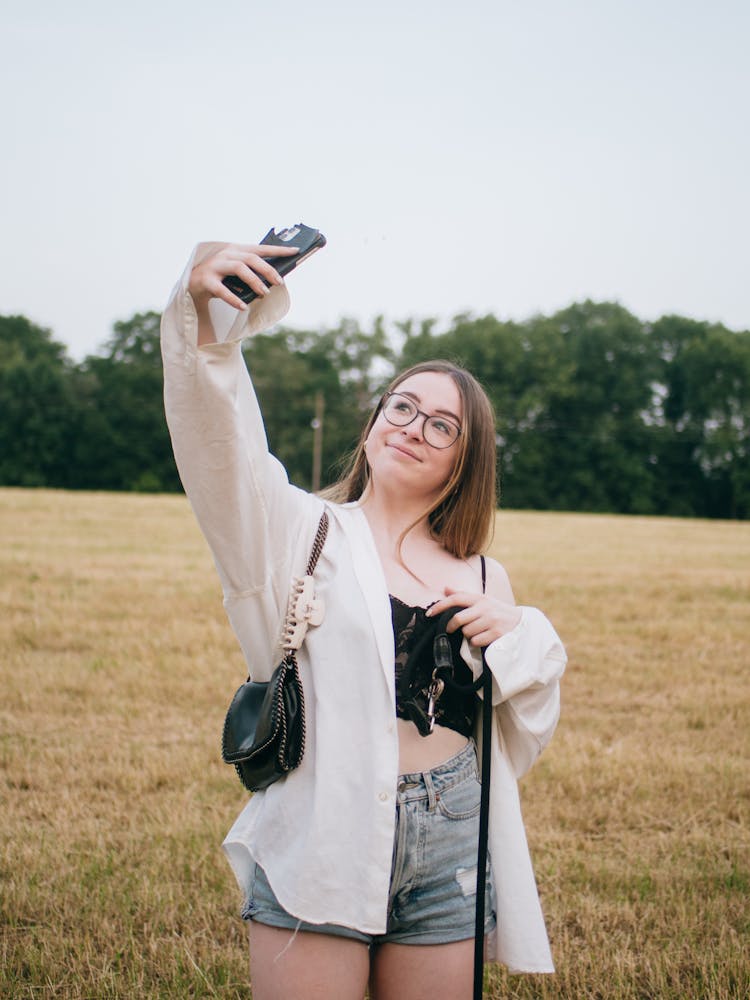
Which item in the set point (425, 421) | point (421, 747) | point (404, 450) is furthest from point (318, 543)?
point (421, 747)

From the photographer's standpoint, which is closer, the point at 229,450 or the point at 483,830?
the point at 229,450

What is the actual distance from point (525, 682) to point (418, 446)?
76cm

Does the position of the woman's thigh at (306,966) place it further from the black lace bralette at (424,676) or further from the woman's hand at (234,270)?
the woman's hand at (234,270)

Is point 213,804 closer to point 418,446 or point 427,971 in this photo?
point 427,971

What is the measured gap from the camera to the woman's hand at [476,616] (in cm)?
238

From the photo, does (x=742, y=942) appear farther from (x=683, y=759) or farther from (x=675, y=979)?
(x=683, y=759)

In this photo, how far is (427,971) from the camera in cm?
229

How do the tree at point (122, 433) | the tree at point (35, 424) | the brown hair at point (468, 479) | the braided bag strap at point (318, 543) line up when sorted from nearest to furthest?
the braided bag strap at point (318, 543) < the brown hair at point (468, 479) < the tree at point (35, 424) < the tree at point (122, 433)

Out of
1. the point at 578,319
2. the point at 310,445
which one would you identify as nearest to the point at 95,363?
the point at 310,445

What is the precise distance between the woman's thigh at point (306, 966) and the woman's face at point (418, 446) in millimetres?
1257

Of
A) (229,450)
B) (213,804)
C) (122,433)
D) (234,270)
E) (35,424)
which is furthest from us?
(122,433)

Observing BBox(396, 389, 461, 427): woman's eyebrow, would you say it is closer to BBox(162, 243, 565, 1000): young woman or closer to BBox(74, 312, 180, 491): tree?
BBox(162, 243, 565, 1000): young woman

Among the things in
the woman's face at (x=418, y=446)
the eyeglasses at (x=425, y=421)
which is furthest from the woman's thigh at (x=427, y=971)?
the eyeglasses at (x=425, y=421)

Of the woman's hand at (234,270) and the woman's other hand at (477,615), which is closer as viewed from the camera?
the woman's hand at (234,270)
